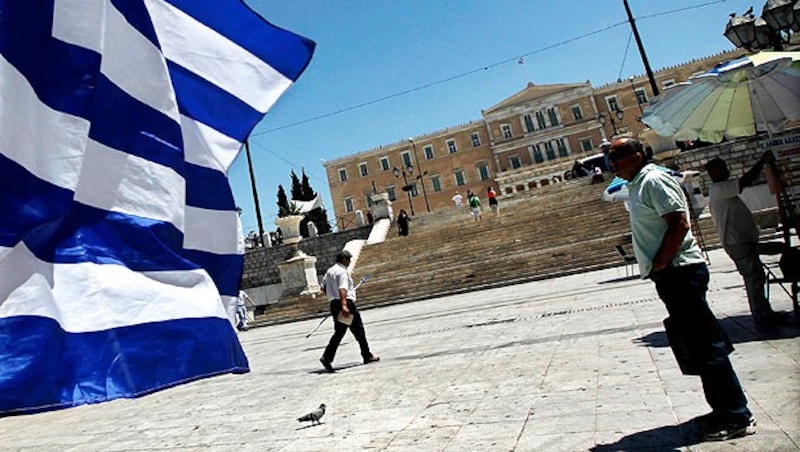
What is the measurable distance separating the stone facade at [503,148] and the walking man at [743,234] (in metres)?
50.4

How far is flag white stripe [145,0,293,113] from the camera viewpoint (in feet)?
6.89

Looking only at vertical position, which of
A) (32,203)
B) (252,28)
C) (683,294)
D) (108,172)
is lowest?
(683,294)

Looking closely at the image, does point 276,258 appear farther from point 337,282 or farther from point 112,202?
point 112,202

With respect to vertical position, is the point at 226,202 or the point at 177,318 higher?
the point at 226,202

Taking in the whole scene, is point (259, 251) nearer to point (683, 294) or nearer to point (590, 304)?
point (590, 304)

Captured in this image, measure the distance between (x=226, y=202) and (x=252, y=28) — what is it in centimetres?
80

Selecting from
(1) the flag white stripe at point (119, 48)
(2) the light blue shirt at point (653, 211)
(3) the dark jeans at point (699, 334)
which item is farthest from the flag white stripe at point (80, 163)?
(3) the dark jeans at point (699, 334)

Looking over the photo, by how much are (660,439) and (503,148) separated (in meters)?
61.1

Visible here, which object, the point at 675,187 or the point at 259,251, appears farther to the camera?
the point at 259,251

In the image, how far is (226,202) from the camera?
222cm

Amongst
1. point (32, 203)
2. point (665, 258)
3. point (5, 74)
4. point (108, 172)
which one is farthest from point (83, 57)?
point (665, 258)

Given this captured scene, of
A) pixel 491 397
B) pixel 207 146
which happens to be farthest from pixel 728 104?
pixel 207 146

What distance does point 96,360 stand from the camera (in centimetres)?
157

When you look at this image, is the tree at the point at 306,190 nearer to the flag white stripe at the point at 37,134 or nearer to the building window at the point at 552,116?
the building window at the point at 552,116
